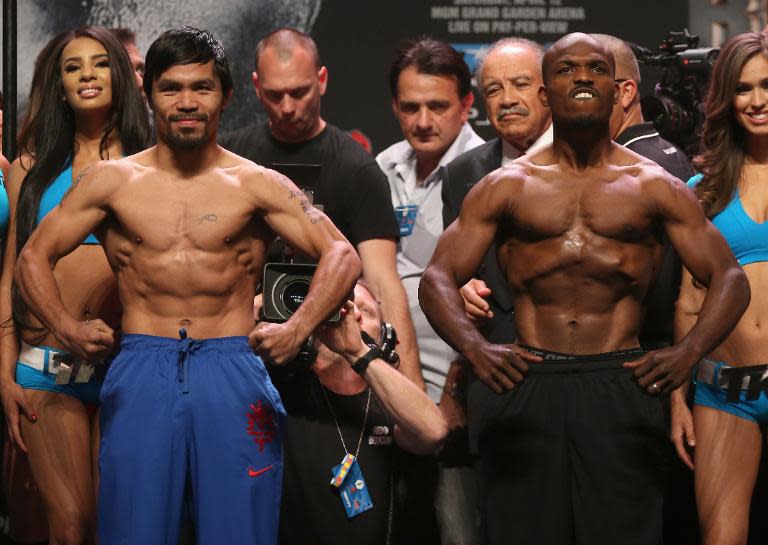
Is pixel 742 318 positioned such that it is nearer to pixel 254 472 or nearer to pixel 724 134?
pixel 724 134

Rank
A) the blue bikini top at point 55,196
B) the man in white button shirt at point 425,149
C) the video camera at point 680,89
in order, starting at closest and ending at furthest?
1. the blue bikini top at point 55,196
2. the video camera at point 680,89
3. the man in white button shirt at point 425,149

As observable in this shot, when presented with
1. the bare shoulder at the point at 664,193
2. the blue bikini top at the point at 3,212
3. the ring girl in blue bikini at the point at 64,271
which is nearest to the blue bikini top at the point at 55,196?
the ring girl in blue bikini at the point at 64,271

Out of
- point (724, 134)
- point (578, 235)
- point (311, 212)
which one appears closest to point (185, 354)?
point (311, 212)

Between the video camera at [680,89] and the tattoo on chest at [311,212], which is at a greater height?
the video camera at [680,89]

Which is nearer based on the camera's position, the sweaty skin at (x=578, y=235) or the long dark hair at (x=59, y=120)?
the sweaty skin at (x=578, y=235)

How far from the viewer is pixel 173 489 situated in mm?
3111

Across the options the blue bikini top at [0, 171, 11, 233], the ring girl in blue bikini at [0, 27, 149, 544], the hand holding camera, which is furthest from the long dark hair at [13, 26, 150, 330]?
the hand holding camera

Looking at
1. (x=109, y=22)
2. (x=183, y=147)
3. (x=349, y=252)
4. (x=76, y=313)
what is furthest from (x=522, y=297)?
(x=109, y=22)

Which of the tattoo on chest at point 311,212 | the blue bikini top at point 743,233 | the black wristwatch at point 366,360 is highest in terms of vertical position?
the tattoo on chest at point 311,212

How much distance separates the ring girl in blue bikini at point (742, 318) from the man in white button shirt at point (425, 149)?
1.00 m

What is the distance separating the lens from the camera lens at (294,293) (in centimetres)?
333

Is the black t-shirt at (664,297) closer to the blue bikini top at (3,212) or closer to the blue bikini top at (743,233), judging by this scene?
the blue bikini top at (743,233)

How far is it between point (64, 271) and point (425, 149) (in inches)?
56.2

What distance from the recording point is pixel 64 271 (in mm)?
3703
